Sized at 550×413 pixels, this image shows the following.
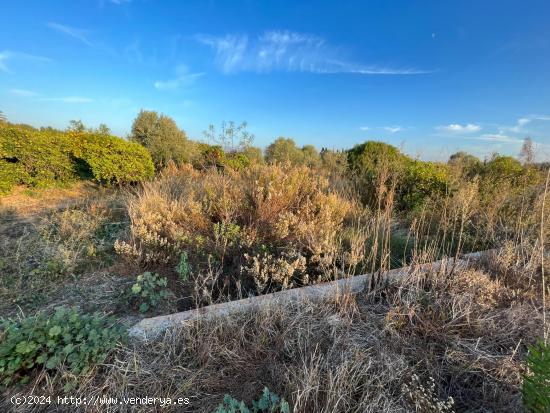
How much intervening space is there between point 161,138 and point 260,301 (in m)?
8.79

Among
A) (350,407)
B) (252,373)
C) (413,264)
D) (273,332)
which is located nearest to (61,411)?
(252,373)

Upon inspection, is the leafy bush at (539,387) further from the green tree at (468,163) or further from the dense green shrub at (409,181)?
the green tree at (468,163)

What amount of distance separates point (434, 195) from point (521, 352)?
3186 millimetres

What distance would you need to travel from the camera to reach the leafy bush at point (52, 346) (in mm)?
1413

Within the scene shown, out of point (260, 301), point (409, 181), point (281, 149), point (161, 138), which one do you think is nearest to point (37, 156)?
point (161, 138)

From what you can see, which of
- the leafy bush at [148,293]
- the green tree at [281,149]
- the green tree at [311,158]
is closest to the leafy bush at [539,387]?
the leafy bush at [148,293]

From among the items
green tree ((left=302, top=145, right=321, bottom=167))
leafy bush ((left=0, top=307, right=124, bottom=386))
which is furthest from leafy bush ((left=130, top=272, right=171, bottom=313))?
green tree ((left=302, top=145, right=321, bottom=167))

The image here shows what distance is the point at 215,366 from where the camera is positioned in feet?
5.21

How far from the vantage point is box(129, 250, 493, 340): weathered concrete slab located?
179cm

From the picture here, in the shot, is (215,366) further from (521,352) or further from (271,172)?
(271,172)

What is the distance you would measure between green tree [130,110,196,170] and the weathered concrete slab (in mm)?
7724

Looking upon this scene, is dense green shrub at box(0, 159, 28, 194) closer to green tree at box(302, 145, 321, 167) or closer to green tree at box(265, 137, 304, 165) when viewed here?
green tree at box(302, 145, 321, 167)

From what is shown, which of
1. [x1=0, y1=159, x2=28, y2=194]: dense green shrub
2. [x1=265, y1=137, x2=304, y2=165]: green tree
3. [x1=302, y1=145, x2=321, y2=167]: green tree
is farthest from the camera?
[x1=265, y1=137, x2=304, y2=165]: green tree

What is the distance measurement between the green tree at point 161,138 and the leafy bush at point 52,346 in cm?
781
